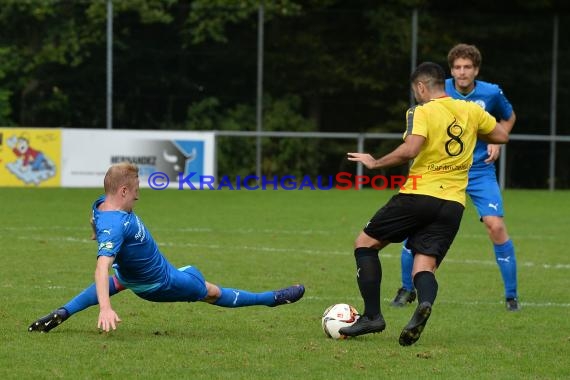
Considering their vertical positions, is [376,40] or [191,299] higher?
[376,40]

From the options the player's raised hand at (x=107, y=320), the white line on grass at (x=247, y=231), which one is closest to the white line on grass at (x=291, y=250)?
the white line on grass at (x=247, y=231)

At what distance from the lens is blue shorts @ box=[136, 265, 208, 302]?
22.9ft

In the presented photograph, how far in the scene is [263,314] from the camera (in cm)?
816

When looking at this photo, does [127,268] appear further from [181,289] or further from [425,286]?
[425,286]

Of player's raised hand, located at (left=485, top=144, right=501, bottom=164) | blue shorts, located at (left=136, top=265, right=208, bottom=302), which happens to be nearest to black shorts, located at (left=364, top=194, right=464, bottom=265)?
blue shorts, located at (left=136, top=265, right=208, bottom=302)

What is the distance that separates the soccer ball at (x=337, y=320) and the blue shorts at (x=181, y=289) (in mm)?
787

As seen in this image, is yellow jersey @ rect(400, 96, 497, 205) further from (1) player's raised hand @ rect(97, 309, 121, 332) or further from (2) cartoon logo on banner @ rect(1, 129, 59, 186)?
(2) cartoon logo on banner @ rect(1, 129, 59, 186)

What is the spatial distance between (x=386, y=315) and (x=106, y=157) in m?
14.4

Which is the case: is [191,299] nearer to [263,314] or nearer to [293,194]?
[263,314]

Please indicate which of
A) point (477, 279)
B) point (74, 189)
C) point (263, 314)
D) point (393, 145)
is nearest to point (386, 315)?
point (263, 314)

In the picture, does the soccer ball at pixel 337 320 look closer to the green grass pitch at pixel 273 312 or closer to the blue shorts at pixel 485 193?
the green grass pitch at pixel 273 312

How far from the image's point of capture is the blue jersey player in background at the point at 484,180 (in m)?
8.80

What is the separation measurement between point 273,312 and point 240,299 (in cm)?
89

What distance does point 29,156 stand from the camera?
2164cm
